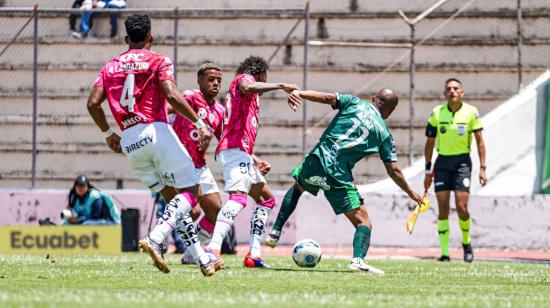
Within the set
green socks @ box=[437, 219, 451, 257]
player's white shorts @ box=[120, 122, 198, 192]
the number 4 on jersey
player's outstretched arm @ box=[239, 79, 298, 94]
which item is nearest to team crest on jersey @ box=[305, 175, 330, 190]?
player's outstretched arm @ box=[239, 79, 298, 94]

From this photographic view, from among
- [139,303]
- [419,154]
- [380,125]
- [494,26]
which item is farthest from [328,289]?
[494,26]

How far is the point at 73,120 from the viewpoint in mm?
23922

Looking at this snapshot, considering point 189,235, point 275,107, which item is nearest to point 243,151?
point 189,235

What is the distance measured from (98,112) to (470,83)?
43.4 ft

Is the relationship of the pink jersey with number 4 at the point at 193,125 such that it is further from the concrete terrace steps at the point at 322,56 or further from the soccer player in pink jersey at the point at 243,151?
the concrete terrace steps at the point at 322,56


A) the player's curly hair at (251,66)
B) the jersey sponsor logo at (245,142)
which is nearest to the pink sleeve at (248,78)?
the player's curly hair at (251,66)

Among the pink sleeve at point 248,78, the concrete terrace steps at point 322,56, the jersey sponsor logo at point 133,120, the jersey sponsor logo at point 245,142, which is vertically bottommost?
the jersey sponsor logo at point 245,142

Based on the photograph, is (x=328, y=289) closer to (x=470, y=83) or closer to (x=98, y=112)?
(x=98, y=112)

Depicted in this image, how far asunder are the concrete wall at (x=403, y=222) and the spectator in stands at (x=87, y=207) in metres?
1.10

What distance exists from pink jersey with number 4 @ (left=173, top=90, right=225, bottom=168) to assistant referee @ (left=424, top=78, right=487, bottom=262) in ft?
14.4

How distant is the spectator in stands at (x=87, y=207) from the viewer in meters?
19.7

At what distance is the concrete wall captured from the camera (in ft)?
66.3

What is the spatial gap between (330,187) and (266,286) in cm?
269

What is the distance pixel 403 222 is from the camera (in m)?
20.5
